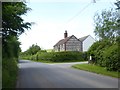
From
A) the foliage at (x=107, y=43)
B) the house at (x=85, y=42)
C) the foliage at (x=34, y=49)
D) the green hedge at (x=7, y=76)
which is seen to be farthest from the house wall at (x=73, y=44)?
the green hedge at (x=7, y=76)

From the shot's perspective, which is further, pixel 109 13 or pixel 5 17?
pixel 109 13

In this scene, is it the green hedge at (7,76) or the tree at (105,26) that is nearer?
the green hedge at (7,76)

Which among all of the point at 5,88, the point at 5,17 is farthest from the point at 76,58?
the point at 5,88

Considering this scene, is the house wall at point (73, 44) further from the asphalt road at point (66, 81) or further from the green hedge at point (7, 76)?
the green hedge at point (7, 76)

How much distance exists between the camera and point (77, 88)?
17156 mm

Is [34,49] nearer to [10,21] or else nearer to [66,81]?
[10,21]

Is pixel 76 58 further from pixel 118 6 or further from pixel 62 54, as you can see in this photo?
pixel 118 6

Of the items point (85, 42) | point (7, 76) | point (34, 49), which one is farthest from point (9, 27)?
point (34, 49)

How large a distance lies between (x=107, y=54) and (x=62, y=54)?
45387 mm

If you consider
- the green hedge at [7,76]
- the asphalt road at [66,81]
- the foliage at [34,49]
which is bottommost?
the asphalt road at [66,81]

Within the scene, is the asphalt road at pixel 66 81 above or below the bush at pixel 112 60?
below

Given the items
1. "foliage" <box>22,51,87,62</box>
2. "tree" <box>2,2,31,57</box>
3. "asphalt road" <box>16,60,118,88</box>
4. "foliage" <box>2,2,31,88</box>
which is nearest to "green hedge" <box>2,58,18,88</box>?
"foliage" <box>2,2,31,88</box>

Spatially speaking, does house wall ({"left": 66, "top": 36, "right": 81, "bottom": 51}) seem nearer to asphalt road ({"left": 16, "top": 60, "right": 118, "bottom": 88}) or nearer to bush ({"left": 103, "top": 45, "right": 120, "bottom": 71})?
bush ({"left": 103, "top": 45, "right": 120, "bottom": 71})

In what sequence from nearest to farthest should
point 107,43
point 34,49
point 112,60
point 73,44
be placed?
point 112,60
point 107,43
point 73,44
point 34,49
